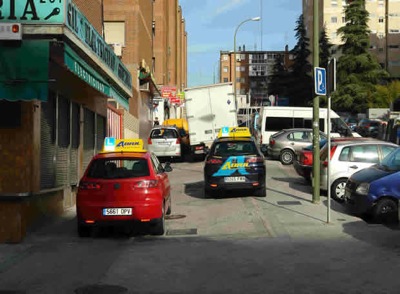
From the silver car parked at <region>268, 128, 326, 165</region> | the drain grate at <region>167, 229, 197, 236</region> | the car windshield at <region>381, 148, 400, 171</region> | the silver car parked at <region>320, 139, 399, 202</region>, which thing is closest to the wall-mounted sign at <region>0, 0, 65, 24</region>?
the drain grate at <region>167, 229, 197, 236</region>

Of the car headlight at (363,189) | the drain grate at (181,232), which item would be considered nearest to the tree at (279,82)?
the car headlight at (363,189)

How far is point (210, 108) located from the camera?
83.3 feet

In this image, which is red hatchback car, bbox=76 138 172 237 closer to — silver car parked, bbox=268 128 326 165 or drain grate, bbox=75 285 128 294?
drain grate, bbox=75 285 128 294

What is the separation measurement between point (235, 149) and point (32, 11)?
736cm

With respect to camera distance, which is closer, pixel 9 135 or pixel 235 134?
pixel 9 135

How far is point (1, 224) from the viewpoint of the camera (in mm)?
9234

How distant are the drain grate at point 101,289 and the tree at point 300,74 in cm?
6714

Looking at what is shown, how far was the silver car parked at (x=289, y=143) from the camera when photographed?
2438 cm

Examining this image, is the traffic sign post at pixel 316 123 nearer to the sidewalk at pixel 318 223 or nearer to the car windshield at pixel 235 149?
the sidewalk at pixel 318 223

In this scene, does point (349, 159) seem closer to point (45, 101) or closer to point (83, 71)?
point (83, 71)

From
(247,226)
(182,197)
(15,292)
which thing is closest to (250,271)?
(15,292)

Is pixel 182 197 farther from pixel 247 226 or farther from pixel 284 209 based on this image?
pixel 247 226

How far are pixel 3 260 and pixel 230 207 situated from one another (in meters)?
6.22

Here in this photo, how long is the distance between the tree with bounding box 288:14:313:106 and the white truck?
47959 mm
